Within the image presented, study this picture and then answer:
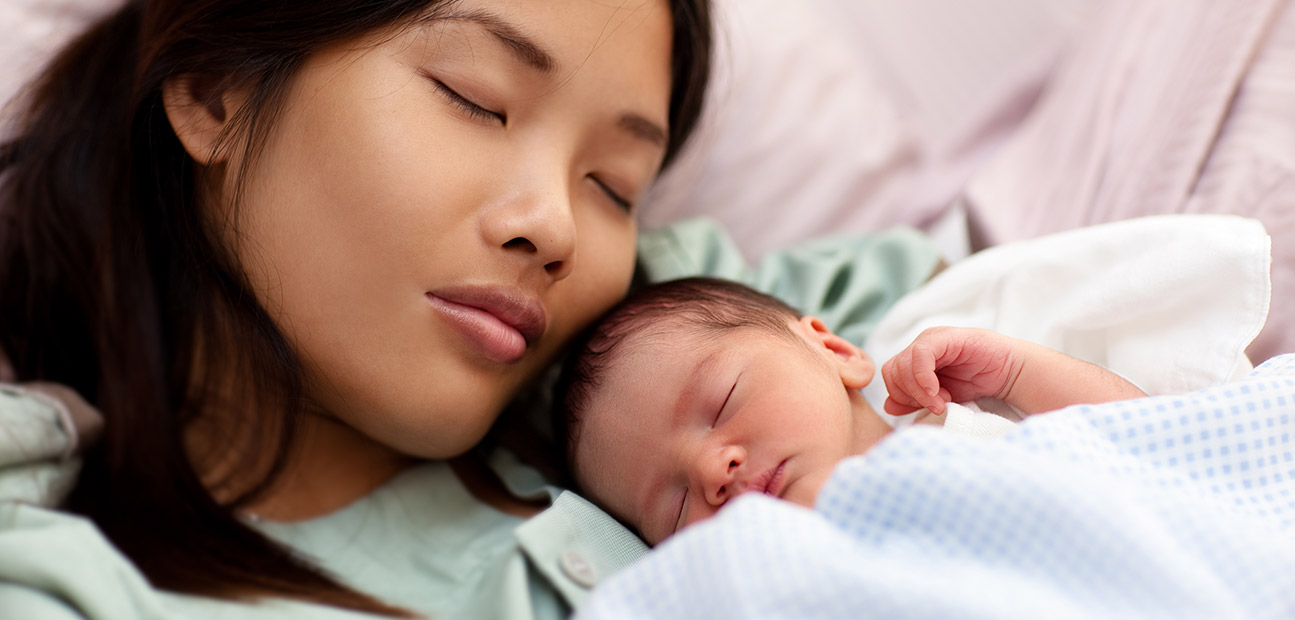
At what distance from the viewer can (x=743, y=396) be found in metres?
0.88

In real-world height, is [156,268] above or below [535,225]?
below

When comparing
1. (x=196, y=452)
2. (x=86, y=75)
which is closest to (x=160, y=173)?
(x=86, y=75)

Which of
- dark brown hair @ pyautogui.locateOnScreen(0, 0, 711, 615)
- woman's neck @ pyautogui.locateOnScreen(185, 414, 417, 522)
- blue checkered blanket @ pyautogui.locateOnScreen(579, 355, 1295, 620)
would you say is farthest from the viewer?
woman's neck @ pyautogui.locateOnScreen(185, 414, 417, 522)

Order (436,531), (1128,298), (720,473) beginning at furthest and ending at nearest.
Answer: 1. (436,531)
2. (1128,298)
3. (720,473)

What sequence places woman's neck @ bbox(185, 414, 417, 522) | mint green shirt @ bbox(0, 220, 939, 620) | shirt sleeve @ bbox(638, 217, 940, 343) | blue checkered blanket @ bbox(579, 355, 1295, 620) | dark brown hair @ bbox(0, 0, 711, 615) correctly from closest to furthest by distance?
blue checkered blanket @ bbox(579, 355, 1295, 620) < mint green shirt @ bbox(0, 220, 939, 620) < dark brown hair @ bbox(0, 0, 711, 615) < woman's neck @ bbox(185, 414, 417, 522) < shirt sleeve @ bbox(638, 217, 940, 343)

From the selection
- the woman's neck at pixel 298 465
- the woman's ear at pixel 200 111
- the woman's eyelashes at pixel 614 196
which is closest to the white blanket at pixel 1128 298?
the woman's eyelashes at pixel 614 196

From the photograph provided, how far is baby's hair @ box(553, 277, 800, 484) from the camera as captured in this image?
96cm

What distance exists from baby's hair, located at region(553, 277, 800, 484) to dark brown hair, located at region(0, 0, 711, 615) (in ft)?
0.96

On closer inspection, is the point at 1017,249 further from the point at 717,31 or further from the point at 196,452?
the point at 196,452

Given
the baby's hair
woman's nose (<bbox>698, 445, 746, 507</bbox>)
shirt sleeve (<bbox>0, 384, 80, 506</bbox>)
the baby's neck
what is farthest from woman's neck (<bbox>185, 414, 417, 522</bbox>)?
the baby's neck

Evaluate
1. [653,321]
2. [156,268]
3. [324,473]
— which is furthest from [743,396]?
[156,268]

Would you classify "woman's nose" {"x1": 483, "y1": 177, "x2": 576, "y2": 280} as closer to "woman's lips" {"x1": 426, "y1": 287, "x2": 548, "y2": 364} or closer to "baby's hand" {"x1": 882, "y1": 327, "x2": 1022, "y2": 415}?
"woman's lips" {"x1": 426, "y1": 287, "x2": 548, "y2": 364}

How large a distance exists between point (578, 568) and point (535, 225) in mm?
339

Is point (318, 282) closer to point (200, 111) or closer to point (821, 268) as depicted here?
point (200, 111)
